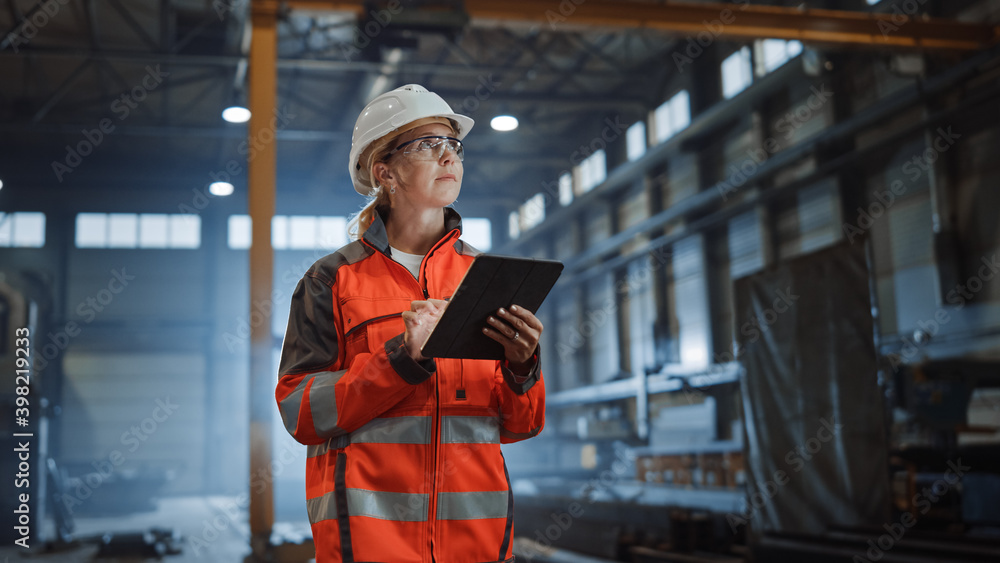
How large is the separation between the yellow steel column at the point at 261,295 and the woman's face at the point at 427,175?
570 cm

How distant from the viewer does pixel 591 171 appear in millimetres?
21875

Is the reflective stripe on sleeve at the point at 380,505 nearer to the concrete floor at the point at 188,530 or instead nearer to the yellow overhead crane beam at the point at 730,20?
the concrete floor at the point at 188,530

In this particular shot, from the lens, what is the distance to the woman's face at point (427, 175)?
1.99 metres

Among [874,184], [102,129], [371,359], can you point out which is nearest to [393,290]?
[371,359]

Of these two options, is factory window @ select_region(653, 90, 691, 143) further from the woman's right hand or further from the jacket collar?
the woman's right hand

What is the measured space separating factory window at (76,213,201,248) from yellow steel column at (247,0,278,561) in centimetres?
1651

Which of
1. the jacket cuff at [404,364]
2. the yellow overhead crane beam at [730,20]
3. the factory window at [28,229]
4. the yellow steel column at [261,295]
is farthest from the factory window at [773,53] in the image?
the factory window at [28,229]

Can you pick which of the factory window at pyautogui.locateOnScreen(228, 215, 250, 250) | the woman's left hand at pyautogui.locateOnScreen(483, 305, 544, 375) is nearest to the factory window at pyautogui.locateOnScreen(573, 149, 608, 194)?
the factory window at pyautogui.locateOnScreen(228, 215, 250, 250)

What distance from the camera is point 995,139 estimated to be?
10.7m

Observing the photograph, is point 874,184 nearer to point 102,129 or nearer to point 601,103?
point 601,103

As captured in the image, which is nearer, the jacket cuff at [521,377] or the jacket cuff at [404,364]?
the jacket cuff at [404,364]

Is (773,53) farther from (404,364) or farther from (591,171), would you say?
(404,364)

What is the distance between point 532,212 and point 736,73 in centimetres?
937

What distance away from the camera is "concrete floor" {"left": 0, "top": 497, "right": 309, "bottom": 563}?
31.6 ft
